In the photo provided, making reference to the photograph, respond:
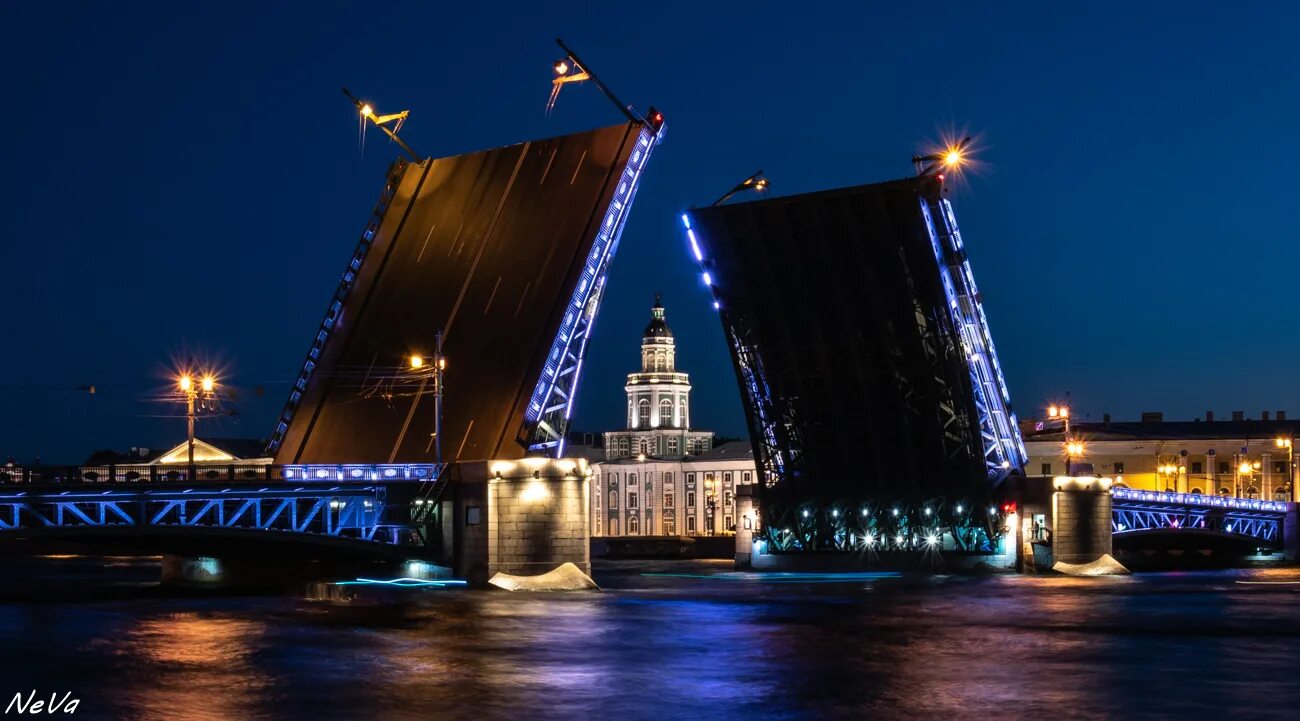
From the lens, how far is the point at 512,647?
88.4ft

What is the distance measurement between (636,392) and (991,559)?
80265 millimetres

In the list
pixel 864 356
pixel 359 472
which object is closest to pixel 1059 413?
pixel 864 356

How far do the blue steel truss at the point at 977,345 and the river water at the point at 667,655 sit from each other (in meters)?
7.93

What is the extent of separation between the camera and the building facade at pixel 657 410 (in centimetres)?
13175

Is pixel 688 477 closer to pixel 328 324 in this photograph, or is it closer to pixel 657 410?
pixel 657 410

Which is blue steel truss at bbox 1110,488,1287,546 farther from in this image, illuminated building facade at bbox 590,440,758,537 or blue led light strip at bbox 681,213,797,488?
illuminated building facade at bbox 590,440,758,537

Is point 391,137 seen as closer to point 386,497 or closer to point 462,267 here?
point 462,267

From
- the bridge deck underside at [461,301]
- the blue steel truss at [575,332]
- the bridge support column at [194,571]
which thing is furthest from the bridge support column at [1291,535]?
the bridge support column at [194,571]

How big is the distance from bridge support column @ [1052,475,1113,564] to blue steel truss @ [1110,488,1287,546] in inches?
224

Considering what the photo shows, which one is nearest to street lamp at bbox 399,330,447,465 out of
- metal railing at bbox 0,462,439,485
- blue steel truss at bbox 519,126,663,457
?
metal railing at bbox 0,462,439,485

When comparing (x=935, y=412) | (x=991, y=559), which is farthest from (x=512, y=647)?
(x=991, y=559)

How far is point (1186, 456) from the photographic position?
102875 millimetres

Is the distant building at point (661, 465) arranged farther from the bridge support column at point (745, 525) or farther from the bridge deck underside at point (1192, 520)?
the bridge support column at point (745, 525)

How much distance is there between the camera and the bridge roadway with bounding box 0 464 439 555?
39.7 m
